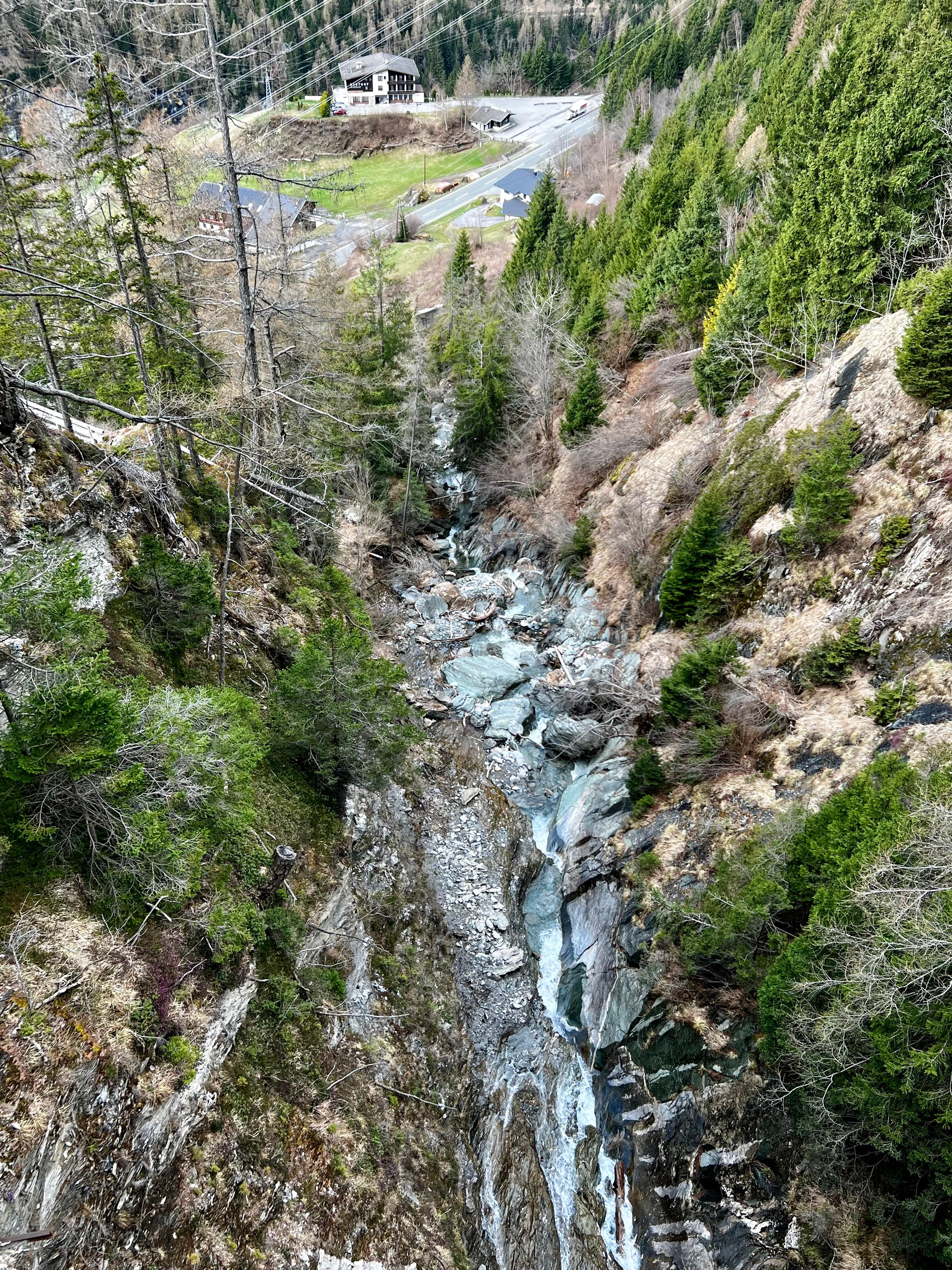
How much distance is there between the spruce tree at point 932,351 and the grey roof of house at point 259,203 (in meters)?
14.4

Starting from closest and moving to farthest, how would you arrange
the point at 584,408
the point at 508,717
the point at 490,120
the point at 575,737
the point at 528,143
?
the point at 575,737, the point at 508,717, the point at 584,408, the point at 528,143, the point at 490,120

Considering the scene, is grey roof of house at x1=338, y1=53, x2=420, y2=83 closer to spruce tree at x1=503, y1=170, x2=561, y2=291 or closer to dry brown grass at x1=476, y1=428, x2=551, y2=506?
spruce tree at x1=503, y1=170, x2=561, y2=291

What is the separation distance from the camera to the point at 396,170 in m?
76.1

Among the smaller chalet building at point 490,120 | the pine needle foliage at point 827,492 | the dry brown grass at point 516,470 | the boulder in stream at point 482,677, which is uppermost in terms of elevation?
the smaller chalet building at point 490,120

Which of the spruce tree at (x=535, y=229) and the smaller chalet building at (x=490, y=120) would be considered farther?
the smaller chalet building at (x=490, y=120)

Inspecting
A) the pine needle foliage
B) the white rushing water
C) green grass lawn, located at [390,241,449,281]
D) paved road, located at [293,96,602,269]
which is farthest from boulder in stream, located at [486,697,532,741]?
green grass lawn, located at [390,241,449,281]

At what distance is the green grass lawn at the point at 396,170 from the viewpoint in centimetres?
6881

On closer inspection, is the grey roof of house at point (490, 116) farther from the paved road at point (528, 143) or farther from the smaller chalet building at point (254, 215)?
the smaller chalet building at point (254, 215)

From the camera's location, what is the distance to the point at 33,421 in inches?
360

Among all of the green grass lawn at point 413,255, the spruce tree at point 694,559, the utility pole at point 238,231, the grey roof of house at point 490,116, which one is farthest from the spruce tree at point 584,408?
the grey roof of house at point 490,116

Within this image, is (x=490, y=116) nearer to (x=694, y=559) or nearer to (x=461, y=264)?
(x=461, y=264)

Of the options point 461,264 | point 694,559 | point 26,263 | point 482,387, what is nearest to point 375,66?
point 461,264

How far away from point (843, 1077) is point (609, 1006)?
5.07 m

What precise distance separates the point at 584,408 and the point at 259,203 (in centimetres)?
2108
